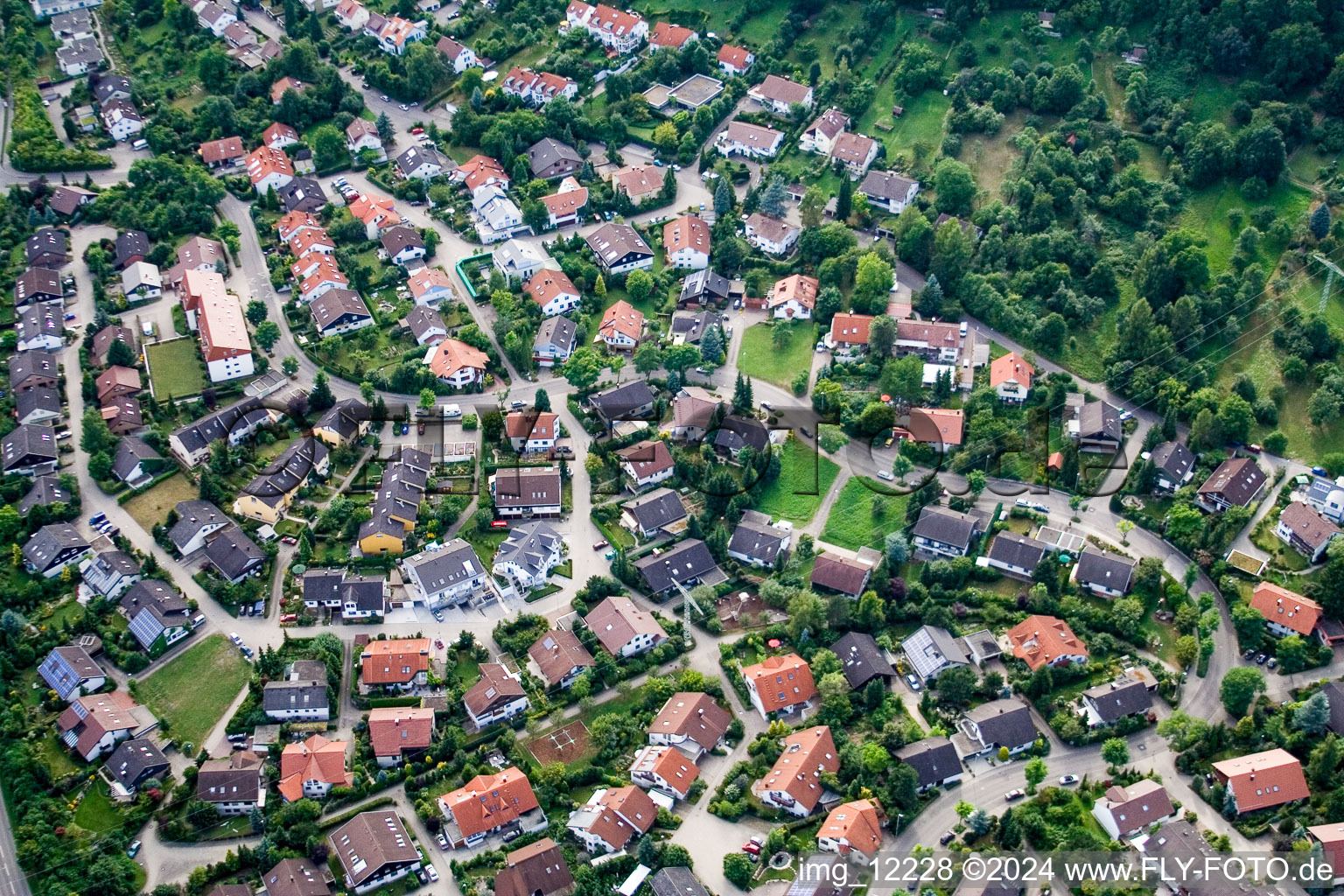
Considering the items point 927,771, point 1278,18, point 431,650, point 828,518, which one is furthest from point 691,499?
point 1278,18

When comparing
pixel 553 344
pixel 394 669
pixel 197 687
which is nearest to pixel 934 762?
pixel 394 669

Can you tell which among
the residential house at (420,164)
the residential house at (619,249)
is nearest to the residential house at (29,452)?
the residential house at (420,164)

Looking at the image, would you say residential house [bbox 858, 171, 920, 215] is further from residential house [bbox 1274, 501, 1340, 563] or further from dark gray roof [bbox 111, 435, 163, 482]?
dark gray roof [bbox 111, 435, 163, 482]

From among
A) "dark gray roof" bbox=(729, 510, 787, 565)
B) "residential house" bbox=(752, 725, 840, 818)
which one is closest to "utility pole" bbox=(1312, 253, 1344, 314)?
"dark gray roof" bbox=(729, 510, 787, 565)

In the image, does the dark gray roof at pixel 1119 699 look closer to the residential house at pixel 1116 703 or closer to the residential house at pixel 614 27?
the residential house at pixel 1116 703

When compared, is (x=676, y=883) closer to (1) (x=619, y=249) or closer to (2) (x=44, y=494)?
(2) (x=44, y=494)

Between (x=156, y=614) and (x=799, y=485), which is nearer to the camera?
(x=156, y=614)

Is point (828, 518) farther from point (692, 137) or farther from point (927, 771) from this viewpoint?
point (692, 137)
